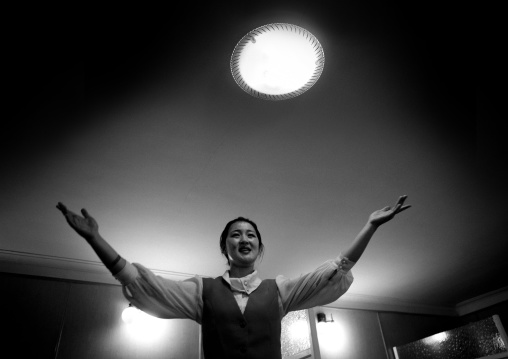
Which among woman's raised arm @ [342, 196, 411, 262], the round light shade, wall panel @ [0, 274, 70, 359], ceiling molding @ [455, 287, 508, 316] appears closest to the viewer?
woman's raised arm @ [342, 196, 411, 262]

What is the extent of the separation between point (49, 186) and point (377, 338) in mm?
3342

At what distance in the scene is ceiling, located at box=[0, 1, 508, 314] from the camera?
148 centimetres

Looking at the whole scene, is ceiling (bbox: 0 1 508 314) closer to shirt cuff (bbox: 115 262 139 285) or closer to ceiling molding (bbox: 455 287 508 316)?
shirt cuff (bbox: 115 262 139 285)

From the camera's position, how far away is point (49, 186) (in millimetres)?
2203

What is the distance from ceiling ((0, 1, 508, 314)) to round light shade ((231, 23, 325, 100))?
0.05 metres

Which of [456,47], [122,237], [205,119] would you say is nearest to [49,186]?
[122,237]

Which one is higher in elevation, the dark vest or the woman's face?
the woman's face

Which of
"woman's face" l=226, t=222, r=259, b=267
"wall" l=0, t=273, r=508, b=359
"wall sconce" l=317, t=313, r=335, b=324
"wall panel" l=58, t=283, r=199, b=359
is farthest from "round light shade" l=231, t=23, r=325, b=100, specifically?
"wall sconce" l=317, t=313, r=335, b=324

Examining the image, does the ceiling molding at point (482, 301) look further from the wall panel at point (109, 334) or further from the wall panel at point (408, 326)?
the wall panel at point (109, 334)

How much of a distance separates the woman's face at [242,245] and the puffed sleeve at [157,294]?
163 mm

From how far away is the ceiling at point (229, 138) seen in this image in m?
1.48

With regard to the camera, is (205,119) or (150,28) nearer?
(150,28)

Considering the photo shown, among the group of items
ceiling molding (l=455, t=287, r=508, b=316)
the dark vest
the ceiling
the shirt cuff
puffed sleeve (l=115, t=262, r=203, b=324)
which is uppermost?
the ceiling

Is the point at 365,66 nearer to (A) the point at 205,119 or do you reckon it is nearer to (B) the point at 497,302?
(A) the point at 205,119
